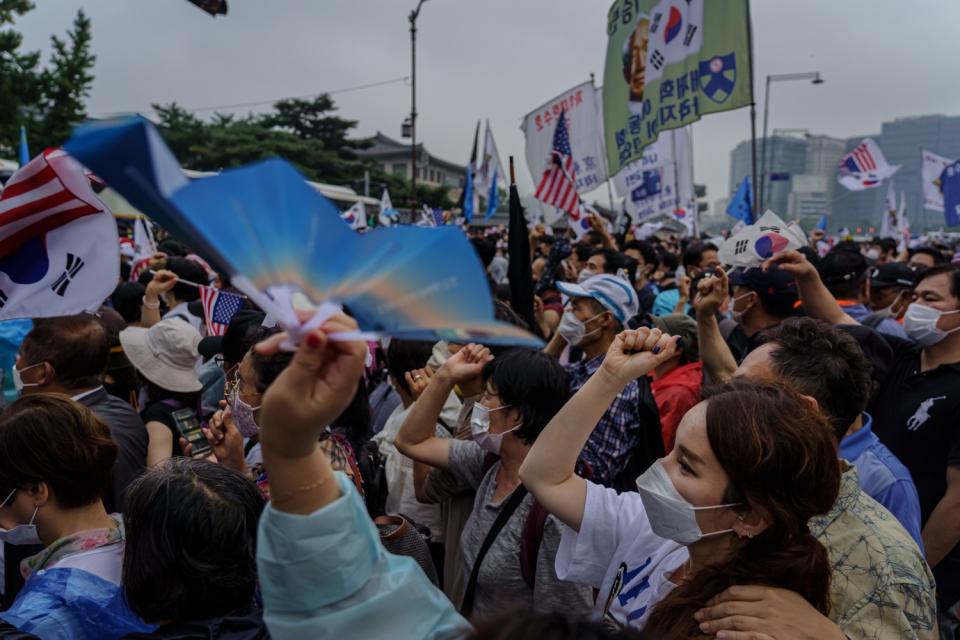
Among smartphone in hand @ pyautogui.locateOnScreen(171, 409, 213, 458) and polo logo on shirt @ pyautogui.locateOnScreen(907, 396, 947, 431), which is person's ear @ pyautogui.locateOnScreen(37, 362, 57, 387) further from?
polo logo on shirt @ pyautogui.locateOnScreen(907, 396, 947, 431)

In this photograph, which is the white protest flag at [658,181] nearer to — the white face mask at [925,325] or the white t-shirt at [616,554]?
the white face mask at [925,325]

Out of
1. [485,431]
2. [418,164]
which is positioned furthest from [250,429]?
[418,164]

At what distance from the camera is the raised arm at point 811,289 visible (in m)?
3.60

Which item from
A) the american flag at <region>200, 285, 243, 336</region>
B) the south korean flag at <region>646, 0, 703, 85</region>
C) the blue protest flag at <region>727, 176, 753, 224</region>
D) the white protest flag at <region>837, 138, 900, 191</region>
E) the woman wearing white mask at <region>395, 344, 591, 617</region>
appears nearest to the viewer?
the woman wearing white mask at <region>395, 344, 591, 617</region>

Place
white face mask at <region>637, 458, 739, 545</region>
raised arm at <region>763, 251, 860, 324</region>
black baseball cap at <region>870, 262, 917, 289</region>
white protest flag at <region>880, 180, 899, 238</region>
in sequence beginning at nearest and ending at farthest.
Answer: white face mask at <region>637, 458, 739, 545</region> < raised arm at <region>763, 251, 860, 324</region> < black baseball cap at <region>870, 262, 917, 289</region> < white protest flag at <region>880, 180, 899, 238</region>

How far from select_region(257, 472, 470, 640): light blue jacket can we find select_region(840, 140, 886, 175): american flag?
17.9 m

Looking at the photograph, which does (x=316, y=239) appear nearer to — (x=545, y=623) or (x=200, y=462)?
(x=545, y=623)

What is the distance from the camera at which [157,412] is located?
3.51m

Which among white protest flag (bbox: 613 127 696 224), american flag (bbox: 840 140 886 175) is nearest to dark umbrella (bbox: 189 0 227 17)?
white protest flag (bbox: 613 127 696 224)

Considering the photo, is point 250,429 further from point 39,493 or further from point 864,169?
point 864,169

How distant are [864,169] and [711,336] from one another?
50.1ft

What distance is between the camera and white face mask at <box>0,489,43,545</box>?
80.2 inches

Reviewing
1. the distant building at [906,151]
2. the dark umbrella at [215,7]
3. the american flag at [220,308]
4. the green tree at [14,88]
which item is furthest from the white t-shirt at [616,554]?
the distant building at [906,151]

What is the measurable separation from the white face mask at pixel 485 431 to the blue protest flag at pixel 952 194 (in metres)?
10.9
